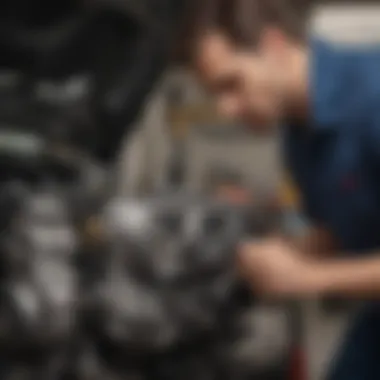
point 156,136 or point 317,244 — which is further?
point 156,136

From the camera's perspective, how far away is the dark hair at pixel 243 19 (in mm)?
774

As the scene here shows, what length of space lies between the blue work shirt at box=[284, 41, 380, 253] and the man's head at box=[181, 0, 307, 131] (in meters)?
0.02

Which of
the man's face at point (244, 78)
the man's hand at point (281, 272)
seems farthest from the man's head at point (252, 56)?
the man's hand at point (281, 272)

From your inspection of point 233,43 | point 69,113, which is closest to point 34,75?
point 69,113

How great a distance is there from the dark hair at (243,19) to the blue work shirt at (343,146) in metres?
0.05

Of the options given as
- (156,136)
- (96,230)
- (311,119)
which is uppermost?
(311,119)

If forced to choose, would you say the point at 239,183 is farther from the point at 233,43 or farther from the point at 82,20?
the point at 233,43

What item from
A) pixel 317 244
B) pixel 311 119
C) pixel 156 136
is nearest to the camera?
pixel 311 119

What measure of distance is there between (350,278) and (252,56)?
0.20m

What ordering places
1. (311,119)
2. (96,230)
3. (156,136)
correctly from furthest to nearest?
(156,136)
(96,230)
(311,119)

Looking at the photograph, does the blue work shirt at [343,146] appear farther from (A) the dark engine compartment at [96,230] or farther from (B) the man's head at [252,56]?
(A) the dark engine compartment at [96,230]

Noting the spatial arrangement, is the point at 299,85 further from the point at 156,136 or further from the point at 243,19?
the point at 156,136

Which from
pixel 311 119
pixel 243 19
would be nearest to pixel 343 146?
pixel 311 119

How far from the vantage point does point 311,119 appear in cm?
73
